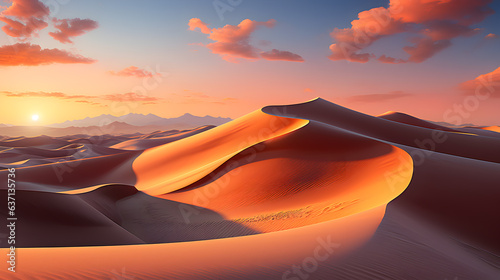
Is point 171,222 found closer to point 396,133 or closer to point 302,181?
point 302,181

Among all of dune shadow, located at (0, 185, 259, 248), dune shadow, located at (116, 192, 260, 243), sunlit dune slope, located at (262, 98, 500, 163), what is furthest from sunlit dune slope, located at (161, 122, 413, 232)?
sunlit dune slope, located at (262, 98, 500, 163)

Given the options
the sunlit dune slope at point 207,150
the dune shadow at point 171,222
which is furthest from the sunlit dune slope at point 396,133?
the dune shadow at point 171,222

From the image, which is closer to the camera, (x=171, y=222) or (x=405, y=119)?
(x=171, y=222)

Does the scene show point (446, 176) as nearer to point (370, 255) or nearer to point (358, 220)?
point (358, 220)

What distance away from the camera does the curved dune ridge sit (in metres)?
4.28

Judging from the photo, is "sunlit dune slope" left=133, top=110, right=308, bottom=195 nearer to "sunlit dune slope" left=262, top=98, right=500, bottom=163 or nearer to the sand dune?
"sunlit dune slope" left=262, top=98, right=500, bottom=163

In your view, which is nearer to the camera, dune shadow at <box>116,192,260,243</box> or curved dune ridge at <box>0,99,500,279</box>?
curved dune ridge at <box>0,99,500,279</box>

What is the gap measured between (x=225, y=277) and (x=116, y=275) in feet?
4.68

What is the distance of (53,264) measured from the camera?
407cm

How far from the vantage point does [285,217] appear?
9.52 meters

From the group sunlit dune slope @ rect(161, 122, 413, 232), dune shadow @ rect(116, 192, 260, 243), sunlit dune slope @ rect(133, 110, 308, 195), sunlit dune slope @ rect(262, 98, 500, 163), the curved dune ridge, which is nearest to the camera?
the curved dune ridge

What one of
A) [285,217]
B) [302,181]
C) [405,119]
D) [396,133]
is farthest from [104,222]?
[405,119]

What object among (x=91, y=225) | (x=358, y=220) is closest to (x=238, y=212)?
(x=91, y=225)

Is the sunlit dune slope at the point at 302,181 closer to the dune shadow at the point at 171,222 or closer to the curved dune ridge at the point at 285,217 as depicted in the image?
the curved dune ridge at the point at 285,217
